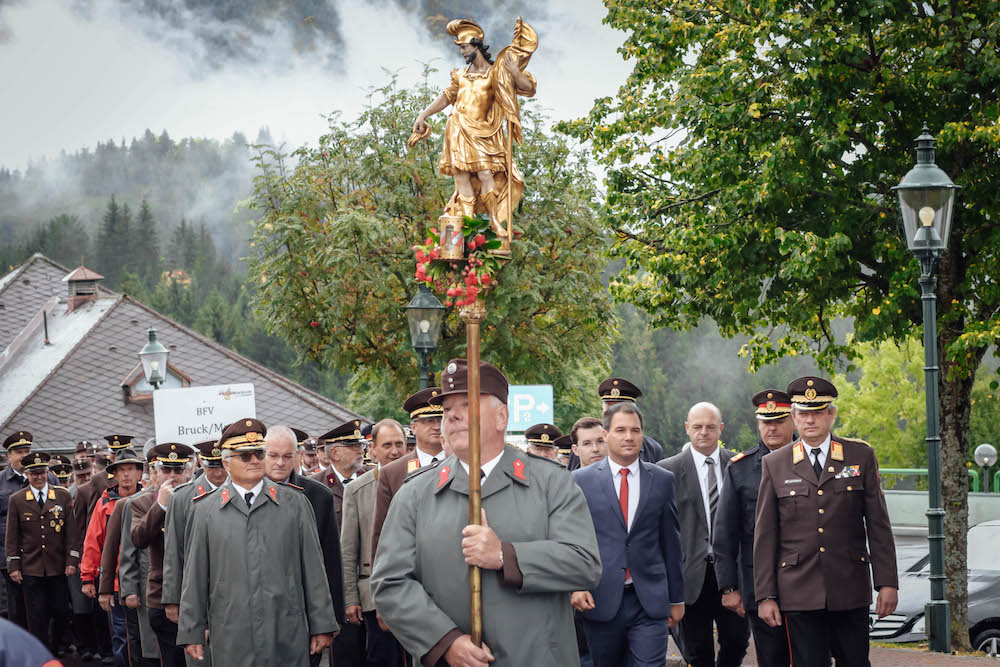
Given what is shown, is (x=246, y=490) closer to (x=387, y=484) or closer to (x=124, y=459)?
(x=387, y=484)

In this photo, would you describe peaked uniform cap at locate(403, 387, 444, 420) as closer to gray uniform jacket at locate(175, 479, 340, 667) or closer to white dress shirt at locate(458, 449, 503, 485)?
gray uniform jacket at locate(175, 479, 340, 667)

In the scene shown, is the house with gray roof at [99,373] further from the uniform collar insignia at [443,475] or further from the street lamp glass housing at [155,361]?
the uniform collar insignia at [443,475]

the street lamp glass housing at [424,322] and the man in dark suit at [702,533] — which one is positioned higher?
the street lamp glass housing at [424,322]

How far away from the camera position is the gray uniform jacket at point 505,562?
16.5ft

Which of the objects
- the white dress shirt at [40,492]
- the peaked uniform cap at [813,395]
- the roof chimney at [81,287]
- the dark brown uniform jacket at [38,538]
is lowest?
the dark brown uniform jacket at [38,538]

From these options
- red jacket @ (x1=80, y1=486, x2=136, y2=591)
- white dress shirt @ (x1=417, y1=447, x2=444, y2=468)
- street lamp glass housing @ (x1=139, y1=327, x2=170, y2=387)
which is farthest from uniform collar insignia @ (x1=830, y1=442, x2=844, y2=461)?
street lamp glass housing @ (x1=139, y1=327, x2=170, y2=387)

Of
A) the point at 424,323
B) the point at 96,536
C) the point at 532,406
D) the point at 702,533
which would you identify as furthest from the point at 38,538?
the point at 702,533

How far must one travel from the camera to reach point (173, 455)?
10438 millimetres

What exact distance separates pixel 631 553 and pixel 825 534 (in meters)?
1.26

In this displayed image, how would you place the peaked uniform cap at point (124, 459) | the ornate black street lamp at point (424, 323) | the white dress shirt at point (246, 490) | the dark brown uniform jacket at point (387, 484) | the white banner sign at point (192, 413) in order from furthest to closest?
the ornate black street lamp at point (424, 323)
the white banner sign at point (192, 413)
the peaked uniform cap at point (124, 459)
the dark brown uniform jacket at point (387, 484)
the white dress shirt at point (246, 490)

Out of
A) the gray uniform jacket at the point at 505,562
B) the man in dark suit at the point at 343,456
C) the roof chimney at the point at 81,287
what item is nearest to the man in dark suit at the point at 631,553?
the gray uniform jacket at the point at 505,562

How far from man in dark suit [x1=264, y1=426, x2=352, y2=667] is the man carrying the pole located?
3.62 meters

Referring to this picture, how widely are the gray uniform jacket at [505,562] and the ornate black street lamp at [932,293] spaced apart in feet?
20.8

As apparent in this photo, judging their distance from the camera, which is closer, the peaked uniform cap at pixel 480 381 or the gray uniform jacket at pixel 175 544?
the peaked uniform cap at pixel 480 381
